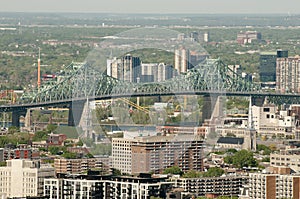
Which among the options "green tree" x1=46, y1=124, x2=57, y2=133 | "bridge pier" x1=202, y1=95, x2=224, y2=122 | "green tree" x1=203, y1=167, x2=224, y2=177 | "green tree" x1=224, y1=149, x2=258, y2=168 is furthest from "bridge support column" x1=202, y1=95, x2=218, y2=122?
"green tree" x1=46, y1=124, x2=57, y2=133

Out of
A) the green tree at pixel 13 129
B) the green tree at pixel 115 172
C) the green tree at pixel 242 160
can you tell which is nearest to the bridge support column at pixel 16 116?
the green tree at pixel 13 129

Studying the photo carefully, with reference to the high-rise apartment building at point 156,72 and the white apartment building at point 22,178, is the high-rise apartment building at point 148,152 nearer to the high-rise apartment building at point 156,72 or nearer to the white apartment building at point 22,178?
the white apartment building at point 22,178

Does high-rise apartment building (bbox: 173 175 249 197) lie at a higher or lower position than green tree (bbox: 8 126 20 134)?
higher

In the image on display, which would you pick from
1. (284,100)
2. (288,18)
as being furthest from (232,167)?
(288,18)

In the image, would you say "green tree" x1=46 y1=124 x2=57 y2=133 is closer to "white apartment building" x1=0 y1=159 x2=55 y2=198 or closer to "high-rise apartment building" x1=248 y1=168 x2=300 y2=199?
"white apartment building" x1=0 y1=159 x2=55 y2=198

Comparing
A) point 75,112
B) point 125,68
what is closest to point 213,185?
point 125,68

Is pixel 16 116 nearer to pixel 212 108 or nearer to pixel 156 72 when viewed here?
pixel 156 72
